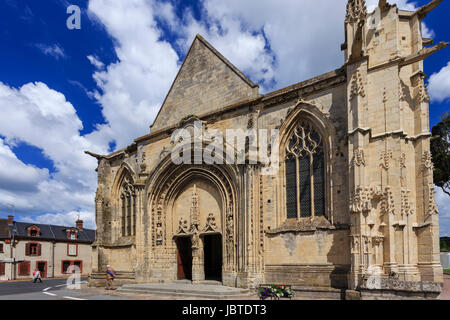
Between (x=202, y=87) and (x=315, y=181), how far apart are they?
707 cm

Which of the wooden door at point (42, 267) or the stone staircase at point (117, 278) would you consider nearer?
the stone staircase at point (117, 278)

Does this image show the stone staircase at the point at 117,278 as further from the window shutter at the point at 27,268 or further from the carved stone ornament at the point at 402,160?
the window shutter at the point at 27,268

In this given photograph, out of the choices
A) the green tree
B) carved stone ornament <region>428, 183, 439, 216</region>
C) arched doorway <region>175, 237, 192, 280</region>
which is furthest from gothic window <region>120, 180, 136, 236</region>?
the green tree

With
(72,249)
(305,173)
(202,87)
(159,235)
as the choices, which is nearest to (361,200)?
(305,173)

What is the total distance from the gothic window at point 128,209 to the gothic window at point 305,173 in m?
9.57

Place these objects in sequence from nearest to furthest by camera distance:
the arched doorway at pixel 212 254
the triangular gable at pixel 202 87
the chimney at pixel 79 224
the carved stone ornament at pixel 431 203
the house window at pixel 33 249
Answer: the carved stone ornament at pixel 431 203 → the triangular gable at pixel 202 87 → the arched doorway at pixel 212 254 → the house window at pixel 33 249 → the chimney at pixel 79 224

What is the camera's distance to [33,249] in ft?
115

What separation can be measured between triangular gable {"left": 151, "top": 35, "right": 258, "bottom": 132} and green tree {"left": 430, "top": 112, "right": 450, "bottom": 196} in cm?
1476

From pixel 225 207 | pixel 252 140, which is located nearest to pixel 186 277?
pixel 225 207

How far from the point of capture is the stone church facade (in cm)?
1037

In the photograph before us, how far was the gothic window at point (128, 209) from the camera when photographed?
19.7 m

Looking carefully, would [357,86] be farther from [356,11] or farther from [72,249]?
[72,249]
